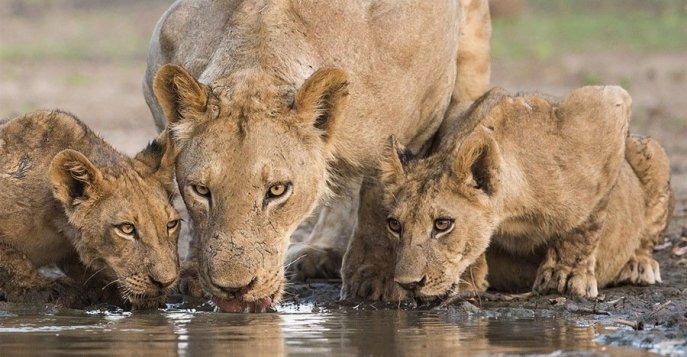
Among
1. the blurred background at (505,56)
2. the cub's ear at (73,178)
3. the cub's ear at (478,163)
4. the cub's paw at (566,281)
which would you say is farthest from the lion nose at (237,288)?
the blurred background at (505,56)

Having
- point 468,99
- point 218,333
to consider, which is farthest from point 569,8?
point 218,333

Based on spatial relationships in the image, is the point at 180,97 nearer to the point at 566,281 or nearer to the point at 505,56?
the point at 566,281

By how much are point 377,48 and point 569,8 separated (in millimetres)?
20265

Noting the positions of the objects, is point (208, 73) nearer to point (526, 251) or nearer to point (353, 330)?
point (353, 330)

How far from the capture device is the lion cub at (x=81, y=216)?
7289 millimetres

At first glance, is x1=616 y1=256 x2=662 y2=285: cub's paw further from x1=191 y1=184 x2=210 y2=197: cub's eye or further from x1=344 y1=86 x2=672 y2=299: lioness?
x1=191 y1=184 x2=210 y2=197: cub's eye

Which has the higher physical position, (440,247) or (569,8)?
(569,8)

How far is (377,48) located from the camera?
787 cm

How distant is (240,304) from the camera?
6.93m

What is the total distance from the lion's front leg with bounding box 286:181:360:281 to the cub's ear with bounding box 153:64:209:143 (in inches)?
70.6

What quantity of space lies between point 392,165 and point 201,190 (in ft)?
3.68

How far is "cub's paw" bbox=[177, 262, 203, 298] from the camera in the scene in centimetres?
807

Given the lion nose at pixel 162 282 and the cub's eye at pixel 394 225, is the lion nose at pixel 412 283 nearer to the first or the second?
the cub's eye at pixel 394 225

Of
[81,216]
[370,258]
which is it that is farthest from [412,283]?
[81,216]
